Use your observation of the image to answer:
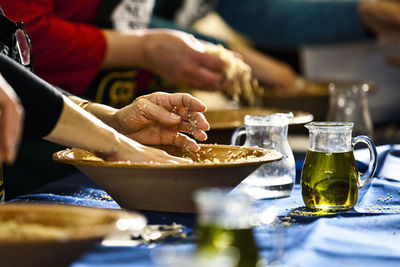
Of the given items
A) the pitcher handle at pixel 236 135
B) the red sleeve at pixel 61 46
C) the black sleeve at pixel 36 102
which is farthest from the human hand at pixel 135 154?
the red sleeve at pixel 61 46

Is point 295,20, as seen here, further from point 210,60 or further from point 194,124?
point 194,124

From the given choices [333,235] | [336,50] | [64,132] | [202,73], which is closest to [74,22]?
[202,73]

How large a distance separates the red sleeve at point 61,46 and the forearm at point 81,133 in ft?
2.36

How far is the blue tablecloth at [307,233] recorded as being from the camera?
0.76 m

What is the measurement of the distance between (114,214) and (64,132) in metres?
0.24

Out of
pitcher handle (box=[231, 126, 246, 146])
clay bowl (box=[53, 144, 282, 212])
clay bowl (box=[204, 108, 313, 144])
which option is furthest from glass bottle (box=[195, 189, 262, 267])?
clay bowl (box=[204, 108, 313, 144])

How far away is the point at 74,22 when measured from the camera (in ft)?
6.37

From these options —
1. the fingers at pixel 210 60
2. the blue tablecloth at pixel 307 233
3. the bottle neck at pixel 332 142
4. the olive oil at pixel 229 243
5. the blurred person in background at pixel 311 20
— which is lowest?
the blue tablecloth at pixel 307 233

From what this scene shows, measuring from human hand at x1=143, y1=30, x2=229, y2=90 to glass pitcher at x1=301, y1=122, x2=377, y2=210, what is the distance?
98cm

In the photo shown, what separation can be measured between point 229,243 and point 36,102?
0.39 metres

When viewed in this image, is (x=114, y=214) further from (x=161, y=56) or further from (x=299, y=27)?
(x=299, y=27)

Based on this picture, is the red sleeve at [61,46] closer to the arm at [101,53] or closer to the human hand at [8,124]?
the arm at [101,53]

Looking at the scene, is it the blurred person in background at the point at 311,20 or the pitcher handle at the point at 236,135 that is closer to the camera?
the pitcher handle at the point at 236,135

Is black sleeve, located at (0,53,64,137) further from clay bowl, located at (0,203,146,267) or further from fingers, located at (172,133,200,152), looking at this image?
fingers, located at (172,133,200,152)
